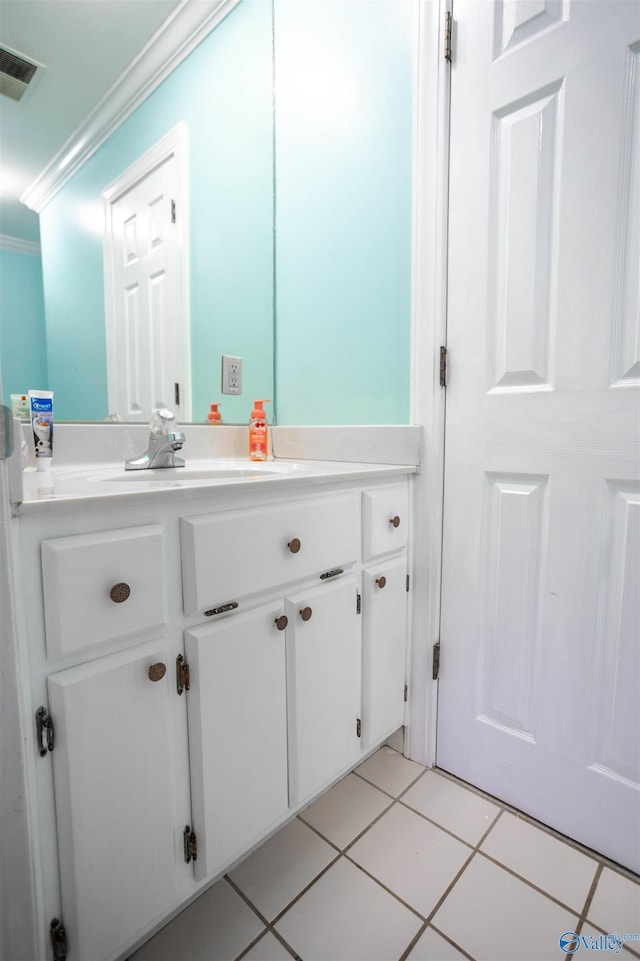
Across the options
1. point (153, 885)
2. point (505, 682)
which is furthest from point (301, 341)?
point (153, 885)

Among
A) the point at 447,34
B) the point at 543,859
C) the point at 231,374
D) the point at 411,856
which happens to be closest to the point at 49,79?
the point at 231,374

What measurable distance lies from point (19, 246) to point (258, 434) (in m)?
0.74

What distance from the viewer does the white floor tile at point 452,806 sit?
106 cm

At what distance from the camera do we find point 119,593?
661mm

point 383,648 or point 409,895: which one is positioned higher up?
point 383,648

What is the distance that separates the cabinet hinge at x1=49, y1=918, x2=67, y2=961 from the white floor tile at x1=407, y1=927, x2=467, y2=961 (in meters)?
0.55

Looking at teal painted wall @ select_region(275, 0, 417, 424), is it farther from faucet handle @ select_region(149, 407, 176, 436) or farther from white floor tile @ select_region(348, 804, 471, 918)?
white floor tile @ select_region(348, 804, 471, 918)

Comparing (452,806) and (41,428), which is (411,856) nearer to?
(452,806)

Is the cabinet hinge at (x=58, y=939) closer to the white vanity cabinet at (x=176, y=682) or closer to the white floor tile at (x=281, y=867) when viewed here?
the white vanity cabinet at (x=176, y=682)

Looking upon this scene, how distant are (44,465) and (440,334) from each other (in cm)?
97

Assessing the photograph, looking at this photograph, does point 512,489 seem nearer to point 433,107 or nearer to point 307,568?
point 307,568

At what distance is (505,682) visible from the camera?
1104mm

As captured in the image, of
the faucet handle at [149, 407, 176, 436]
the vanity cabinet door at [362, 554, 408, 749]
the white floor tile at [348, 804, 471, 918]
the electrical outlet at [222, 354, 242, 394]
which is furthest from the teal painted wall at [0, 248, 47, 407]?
the white floor tile at [348, 804, 471, 918]

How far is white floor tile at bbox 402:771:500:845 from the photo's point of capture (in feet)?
3.48
